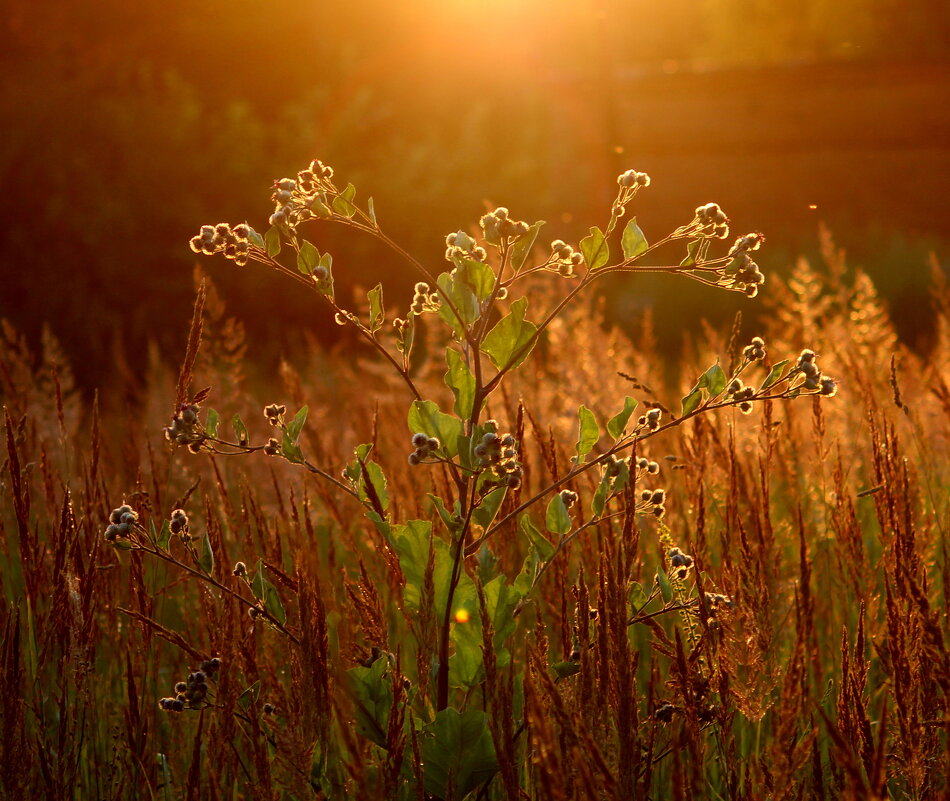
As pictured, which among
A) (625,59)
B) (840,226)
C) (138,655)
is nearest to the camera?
(138,655)

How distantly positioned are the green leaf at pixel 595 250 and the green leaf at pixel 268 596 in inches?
24.6

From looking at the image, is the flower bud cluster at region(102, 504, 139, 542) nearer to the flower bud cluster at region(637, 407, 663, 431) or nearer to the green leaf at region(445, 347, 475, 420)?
the green leaf at region(445, 347, 475, 420)

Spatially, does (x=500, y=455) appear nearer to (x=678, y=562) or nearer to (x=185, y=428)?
(x=678, y=562)

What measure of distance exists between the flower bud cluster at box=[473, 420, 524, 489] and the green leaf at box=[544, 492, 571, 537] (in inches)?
2.5

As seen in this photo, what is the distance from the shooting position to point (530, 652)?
1226 millimetres

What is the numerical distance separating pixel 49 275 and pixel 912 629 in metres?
9.05

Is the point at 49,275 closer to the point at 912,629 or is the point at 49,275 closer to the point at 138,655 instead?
the point at 138,655

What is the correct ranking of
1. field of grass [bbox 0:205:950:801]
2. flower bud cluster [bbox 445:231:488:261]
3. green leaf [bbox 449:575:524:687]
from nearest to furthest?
1. field of grass [bbox 0:205:950:801]
2. flower bud cluster [bbox 445:231:488:261]
3. green leaf [bbox 449:575:524:687]

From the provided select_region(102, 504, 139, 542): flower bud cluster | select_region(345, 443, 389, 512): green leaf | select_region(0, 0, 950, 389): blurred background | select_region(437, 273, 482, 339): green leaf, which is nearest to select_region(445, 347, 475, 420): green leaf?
select_region(437, 273, 482, 339): green leaf

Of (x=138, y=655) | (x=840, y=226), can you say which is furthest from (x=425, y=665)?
(x=840, y=226)

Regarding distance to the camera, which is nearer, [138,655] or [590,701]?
[590,701]

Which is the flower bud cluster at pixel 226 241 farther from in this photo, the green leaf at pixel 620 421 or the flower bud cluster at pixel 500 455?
the green leaf at pixel 620 421

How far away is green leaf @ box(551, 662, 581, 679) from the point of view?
1458 mm

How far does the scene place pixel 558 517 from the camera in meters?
1.41
